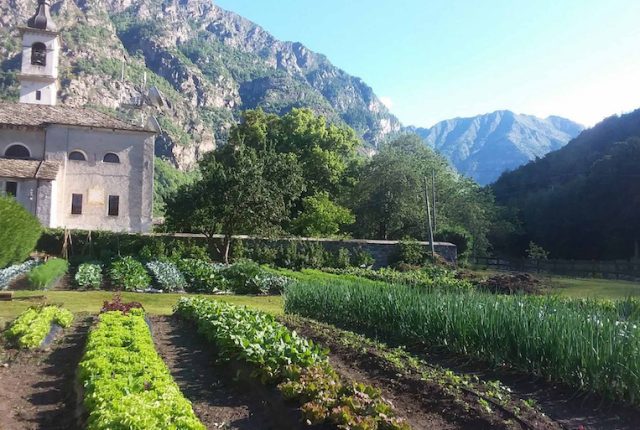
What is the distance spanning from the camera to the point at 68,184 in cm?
3139

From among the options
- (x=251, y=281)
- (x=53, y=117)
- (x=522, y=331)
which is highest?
(x=53, y=117)

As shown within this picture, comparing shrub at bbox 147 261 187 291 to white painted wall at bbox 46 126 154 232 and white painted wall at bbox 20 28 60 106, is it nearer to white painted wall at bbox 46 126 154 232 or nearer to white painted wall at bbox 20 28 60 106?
white painted wall at bbox 46 126 154 232

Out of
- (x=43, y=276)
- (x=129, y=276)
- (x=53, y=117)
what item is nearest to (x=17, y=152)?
(x=53, y=117)

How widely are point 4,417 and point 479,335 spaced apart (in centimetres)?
620

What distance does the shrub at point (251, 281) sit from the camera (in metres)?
20.4

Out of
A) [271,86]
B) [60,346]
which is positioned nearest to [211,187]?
[60,346]

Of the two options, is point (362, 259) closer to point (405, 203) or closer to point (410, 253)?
point (410, 253)

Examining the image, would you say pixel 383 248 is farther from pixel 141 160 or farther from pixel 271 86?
pixel 271 86

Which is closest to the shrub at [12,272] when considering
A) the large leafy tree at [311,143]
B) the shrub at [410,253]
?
the shrub at [410,253]

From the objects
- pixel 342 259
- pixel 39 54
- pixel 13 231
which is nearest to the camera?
pixel 13 231

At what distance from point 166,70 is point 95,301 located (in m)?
140

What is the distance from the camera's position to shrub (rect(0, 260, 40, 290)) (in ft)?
60.1

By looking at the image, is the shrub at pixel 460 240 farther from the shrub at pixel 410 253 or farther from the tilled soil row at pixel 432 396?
the tilled soil row at pixel 432 396

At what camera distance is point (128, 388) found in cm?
563
